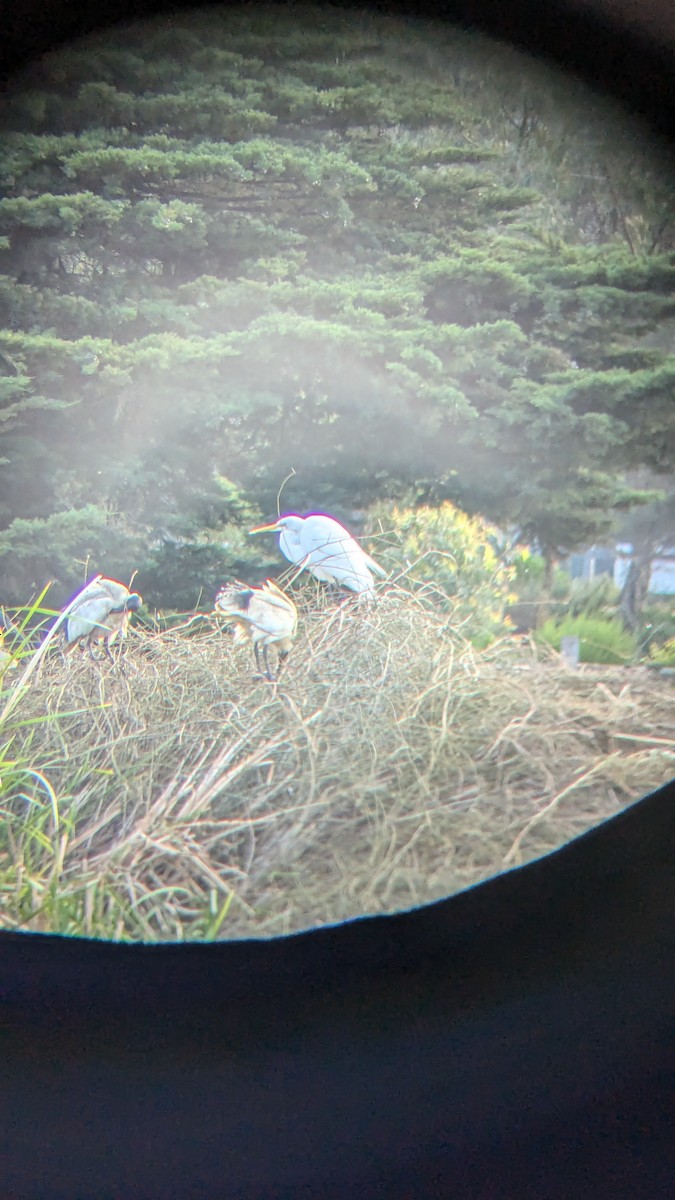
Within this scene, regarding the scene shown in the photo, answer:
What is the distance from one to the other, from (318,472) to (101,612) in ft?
1.02

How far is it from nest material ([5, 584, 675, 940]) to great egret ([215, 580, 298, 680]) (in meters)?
0.02

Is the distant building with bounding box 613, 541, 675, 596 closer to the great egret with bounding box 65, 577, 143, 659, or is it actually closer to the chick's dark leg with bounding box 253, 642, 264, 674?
the chick's dark leg with bounding box 253, 642, 264, 674

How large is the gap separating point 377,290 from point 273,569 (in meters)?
0.35

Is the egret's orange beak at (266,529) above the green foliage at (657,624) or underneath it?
underneath

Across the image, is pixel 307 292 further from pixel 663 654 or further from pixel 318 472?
pixel 663 654

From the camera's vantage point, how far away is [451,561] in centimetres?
88

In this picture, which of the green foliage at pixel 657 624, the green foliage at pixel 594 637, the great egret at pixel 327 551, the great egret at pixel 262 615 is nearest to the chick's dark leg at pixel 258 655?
the great egret at pixel 262 615

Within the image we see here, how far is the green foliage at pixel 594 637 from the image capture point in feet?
2.82

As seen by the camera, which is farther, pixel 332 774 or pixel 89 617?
pixel 89 617

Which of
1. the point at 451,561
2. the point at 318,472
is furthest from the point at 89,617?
the point at 451,561

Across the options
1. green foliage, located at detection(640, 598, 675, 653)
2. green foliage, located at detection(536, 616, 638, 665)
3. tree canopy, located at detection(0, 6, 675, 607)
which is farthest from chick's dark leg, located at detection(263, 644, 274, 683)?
green foliage, located at detection(640, 598, 675, 653)

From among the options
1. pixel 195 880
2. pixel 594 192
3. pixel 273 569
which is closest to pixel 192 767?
pixel 195 880

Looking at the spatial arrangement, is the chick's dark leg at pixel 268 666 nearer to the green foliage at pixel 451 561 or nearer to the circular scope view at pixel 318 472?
the circular scope view at pixel 318 472

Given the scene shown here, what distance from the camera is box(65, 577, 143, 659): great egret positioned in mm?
937
